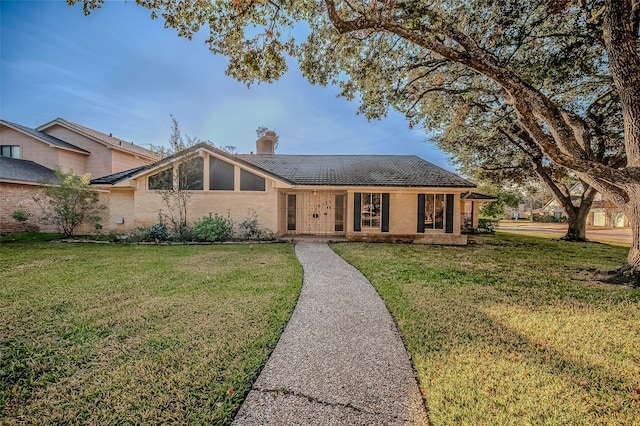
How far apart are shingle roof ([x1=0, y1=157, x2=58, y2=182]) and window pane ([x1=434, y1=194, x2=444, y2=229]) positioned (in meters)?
19.8

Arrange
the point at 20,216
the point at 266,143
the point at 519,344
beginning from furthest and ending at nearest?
the point at 266,143, the point at 20,216, the point at 519,344

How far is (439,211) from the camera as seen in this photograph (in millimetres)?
14039

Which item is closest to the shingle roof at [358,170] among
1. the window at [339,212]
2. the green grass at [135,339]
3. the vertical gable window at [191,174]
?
the window at [339,212]

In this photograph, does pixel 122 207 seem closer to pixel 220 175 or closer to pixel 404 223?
pixel 220 175

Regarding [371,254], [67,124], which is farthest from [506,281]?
[67,124]

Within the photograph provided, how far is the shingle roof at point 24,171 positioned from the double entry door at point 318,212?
1274cm

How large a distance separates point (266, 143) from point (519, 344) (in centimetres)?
2011

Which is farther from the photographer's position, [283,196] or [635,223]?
[283,196]

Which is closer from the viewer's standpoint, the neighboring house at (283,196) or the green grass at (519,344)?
the green grass at (519,344)

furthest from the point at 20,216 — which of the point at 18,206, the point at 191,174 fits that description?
the point at 191,174

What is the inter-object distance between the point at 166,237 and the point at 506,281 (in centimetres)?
1302

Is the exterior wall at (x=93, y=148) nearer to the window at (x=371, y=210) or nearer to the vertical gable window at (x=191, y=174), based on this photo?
the vertical gable window at (x=191, y=174)

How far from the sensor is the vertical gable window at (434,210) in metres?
14.0

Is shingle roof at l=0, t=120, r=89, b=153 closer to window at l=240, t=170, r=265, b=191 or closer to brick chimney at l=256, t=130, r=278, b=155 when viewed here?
brick chimney at l=256, t=130, r=278, b=155
